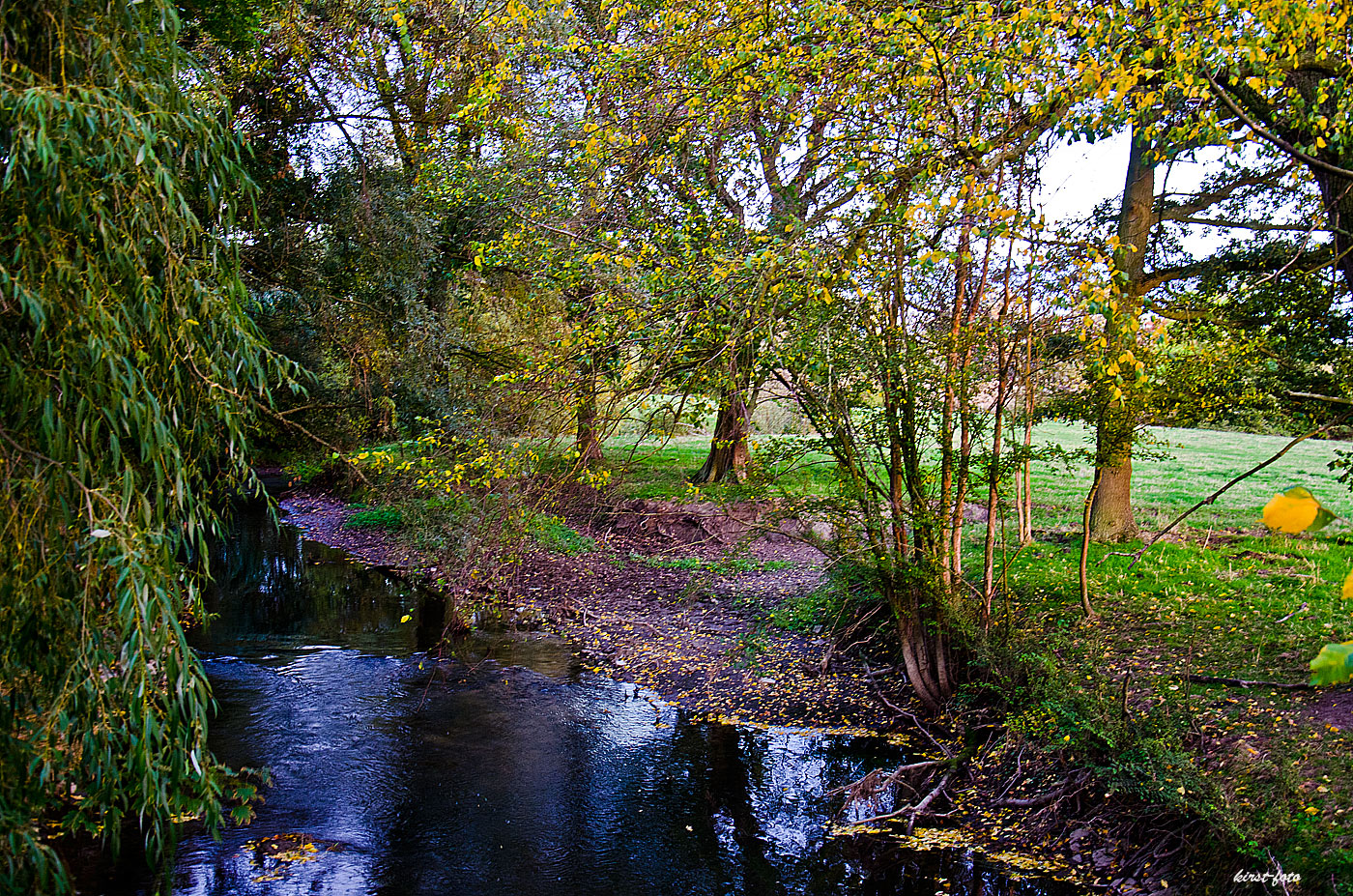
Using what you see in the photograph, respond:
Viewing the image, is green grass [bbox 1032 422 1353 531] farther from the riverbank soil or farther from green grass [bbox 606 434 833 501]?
green grass [bbox 606 434 833 501]

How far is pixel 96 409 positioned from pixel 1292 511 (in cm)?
424

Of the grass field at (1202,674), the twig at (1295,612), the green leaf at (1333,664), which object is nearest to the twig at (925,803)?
the grass field at (1202,674)

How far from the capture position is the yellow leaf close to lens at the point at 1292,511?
3.92 feet

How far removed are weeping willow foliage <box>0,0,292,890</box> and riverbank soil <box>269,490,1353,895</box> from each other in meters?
5.16

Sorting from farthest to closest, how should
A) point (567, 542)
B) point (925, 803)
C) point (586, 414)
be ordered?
point (567, 542) < point (586, 414) < point (925, 803)

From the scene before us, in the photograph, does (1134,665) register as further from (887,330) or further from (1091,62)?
(1091,62)

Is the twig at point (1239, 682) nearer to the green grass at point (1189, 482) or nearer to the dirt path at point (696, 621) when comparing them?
the green grass at point (1189, 482)

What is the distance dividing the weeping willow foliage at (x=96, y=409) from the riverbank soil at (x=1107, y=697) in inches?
203

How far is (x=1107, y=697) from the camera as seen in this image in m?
6.35

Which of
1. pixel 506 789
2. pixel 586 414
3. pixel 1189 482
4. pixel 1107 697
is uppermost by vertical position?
pixel 586 414

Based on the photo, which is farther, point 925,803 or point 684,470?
point 684,470

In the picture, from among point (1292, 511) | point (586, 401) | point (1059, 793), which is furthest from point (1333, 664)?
point (586, 401)
